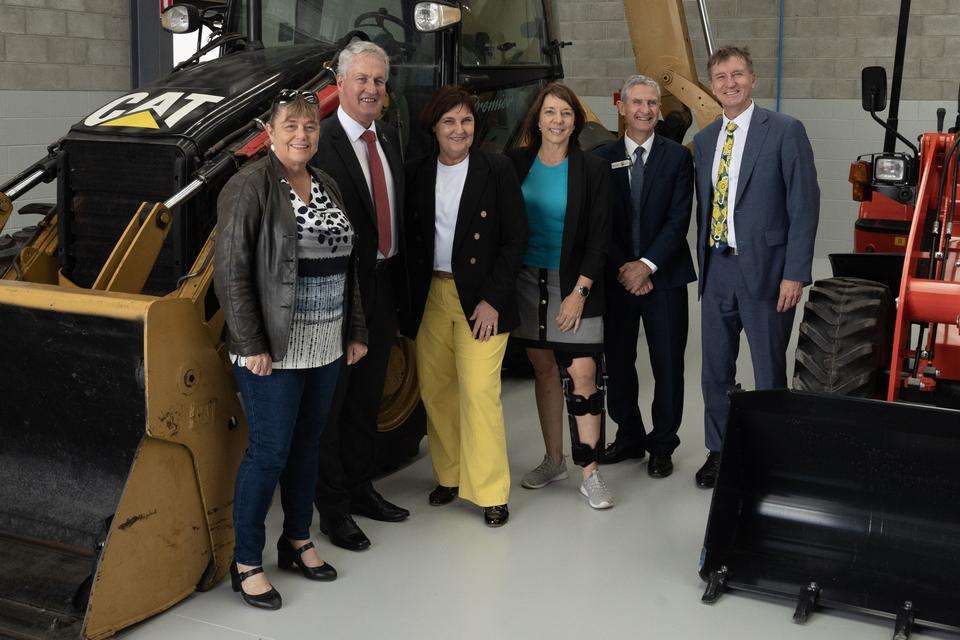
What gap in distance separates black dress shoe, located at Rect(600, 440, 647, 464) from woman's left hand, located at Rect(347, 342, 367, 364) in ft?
4.97

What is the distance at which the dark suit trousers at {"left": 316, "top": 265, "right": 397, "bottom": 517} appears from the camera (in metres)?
3.87

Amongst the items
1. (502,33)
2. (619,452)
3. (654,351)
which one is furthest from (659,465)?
(502,33)

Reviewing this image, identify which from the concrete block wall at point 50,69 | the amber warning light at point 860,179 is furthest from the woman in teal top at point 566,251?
the concrete block wall at point 50,69

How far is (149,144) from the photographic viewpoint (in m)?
3.81

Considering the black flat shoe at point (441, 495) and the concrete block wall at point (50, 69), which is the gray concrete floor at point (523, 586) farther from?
the concrete block wall at point (50, 69)

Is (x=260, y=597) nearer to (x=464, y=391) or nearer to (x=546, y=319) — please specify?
(x=464, y=391)

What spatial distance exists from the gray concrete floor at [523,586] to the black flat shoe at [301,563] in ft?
0.10

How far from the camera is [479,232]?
390 cm

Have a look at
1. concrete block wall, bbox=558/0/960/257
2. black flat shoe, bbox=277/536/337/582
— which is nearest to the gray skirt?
black flat shoe, bbox=277/536/337/582

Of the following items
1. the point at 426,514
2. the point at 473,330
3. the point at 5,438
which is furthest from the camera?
the point at 426,514

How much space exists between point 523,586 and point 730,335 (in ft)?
4.50

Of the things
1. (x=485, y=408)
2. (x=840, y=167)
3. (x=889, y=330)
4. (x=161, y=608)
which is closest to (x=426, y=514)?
(x=485, y=408)

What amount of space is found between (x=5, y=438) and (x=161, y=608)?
784mm

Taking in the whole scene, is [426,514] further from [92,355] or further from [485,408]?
[92,355]
